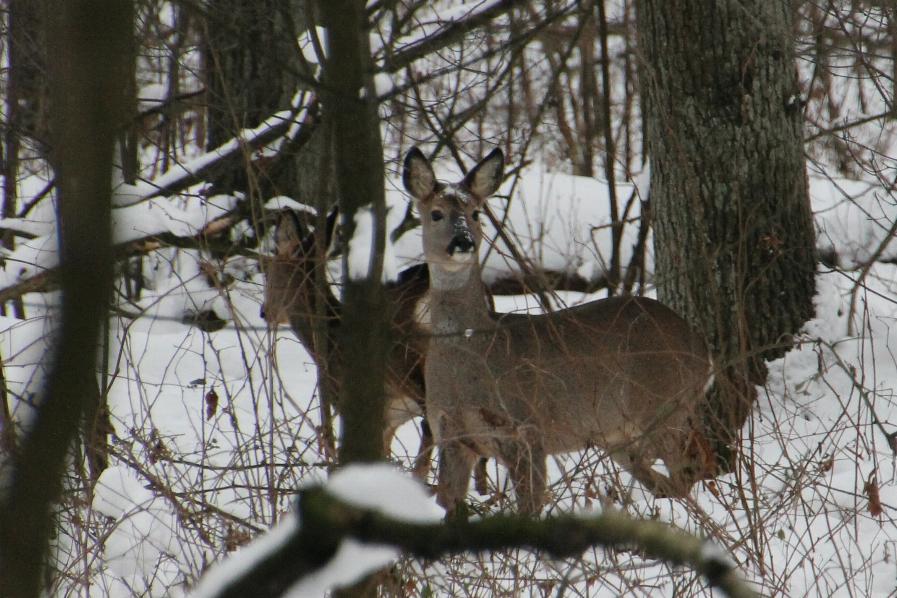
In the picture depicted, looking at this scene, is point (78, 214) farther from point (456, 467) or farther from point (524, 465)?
point (456, 467)

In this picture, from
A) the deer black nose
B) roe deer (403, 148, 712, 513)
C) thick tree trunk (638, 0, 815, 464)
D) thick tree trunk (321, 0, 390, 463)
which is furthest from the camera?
thick tree trunk (638, 0, 815, 464)

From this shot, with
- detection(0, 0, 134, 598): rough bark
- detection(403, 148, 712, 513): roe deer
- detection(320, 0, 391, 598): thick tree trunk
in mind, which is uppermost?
detection(403, 148, 712, 513): roe deer

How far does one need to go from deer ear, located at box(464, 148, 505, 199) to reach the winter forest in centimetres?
2

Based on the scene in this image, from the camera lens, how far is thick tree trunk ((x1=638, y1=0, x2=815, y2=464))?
6141 mm

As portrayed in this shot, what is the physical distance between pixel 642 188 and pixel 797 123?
4.44 feet

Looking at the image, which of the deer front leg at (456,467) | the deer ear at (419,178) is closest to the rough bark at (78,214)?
the deer front leg at (456,467)

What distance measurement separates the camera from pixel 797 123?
6.34 meters

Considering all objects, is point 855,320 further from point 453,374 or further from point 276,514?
point 276,514

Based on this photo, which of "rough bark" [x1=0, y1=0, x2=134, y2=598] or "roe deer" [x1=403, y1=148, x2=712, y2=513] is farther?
"roe deer" [x1=403, y1=148, x2=712, y2=513]

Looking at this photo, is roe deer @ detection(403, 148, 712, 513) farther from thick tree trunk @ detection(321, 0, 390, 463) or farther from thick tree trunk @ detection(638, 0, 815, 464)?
thick tree trunk @ detection(321, 0, 390, 463)

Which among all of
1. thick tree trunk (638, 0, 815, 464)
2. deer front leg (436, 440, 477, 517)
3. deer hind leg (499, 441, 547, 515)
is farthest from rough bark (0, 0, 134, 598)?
thick tree trunk (638, 0, 815, 464)

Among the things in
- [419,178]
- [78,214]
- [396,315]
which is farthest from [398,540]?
[396,315]

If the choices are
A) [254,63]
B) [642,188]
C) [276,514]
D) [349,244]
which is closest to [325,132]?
[349,244]

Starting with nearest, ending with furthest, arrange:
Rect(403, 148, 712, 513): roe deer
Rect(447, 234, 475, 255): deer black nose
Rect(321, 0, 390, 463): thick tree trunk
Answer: Rect(321, 0, 390, 463): thick tree trunk
Rect(403, 148, 712, 513): roe deer
Rect(447, 234, 475, 255): deer black nose
